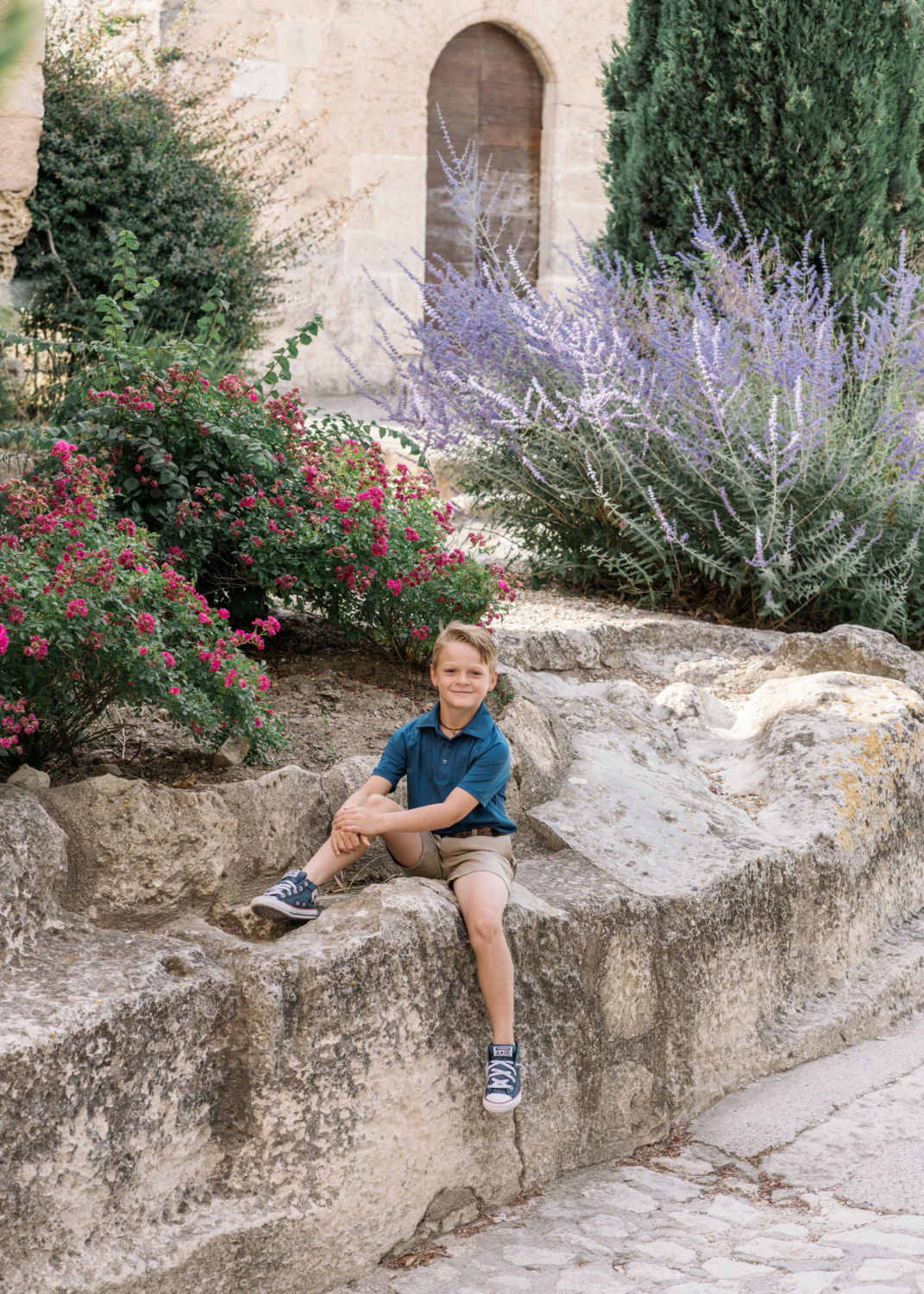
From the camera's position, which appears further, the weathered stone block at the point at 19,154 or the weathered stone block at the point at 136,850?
the weathered stone block at the point at 19,154

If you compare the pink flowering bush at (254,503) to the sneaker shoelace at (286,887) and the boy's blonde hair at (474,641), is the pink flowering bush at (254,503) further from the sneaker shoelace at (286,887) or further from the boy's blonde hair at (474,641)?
the sneaker shoelace at (286,887)

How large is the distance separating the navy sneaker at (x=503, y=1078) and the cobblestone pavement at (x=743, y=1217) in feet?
0.81

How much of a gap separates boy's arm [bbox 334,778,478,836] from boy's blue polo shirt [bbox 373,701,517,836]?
0.05 metres

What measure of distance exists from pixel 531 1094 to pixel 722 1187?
451 mm

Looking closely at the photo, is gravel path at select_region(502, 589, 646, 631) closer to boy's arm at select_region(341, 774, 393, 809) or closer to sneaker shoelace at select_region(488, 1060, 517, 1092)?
boy's arm at select_region(341, 774, 393, 809)

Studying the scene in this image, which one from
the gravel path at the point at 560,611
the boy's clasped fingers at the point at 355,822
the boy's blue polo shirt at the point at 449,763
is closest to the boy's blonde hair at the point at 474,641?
the boy's blue polo shirt at the point at 449,763

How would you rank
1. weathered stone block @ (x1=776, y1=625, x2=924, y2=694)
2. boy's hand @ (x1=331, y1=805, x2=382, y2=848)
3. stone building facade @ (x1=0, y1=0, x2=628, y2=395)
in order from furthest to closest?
stone building facade @ (x1=0, y1=0, x2=628, y2=395), weathered stone block @ (x1=776, y1=625, x2=924, y2=694), boy's hand @ (x1=331, y1=805, x2=382, y2=848)

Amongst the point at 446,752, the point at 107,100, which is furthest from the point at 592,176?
the point at 446,752

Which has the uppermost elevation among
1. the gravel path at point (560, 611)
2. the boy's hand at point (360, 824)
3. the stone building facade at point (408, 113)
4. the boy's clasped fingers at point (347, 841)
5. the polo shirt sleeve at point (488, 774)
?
the stone building facade at point (408, 113)

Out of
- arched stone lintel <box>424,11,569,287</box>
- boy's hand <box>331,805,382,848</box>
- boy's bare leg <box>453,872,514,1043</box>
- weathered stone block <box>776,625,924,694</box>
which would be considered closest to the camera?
boy's bare leg <box>453,872,514,1043</box>

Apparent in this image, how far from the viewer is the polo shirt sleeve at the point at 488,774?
2.57m

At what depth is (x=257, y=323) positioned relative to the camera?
7.03m

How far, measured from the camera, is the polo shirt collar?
2639 millimetres

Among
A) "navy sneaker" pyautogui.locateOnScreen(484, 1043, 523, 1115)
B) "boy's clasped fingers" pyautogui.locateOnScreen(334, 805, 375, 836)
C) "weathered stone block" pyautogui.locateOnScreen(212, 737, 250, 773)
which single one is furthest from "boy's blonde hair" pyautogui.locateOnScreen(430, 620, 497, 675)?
"navy sneaker" pyautogui.locateOnScreen(484, 1043, 523, 1115)
